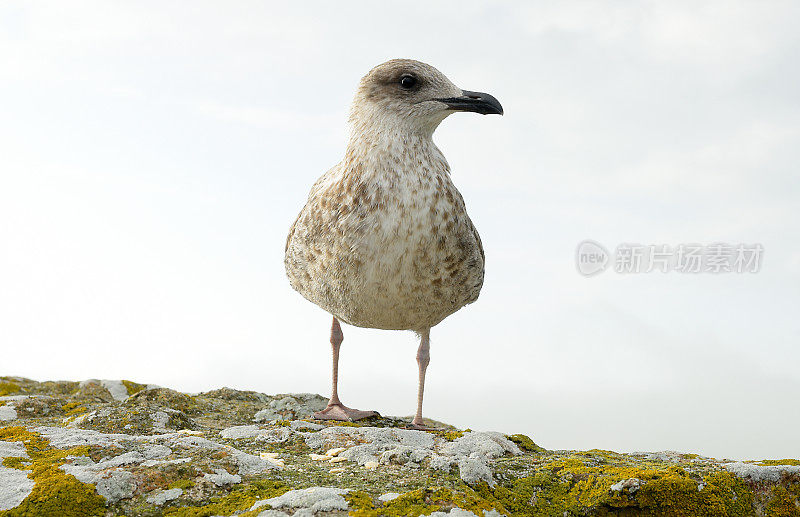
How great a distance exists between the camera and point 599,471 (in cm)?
533

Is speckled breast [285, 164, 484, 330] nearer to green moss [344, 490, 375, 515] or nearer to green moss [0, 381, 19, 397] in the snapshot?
green moss [344, 490, 375, 515]

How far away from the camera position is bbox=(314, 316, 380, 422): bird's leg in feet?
27.1

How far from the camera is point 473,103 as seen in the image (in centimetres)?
807

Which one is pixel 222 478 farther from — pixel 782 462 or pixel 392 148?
pixel 782 462

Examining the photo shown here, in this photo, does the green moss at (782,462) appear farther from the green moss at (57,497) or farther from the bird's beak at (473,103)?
the green moss at (57,497)

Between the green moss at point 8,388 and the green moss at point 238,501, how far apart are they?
21.6 feet

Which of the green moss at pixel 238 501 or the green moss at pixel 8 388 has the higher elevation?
the green moss at pixel 8 388

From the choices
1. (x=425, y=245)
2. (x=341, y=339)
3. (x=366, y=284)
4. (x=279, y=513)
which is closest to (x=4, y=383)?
(x=341, y=339)

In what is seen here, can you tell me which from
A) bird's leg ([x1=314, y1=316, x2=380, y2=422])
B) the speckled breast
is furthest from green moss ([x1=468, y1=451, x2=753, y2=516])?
bird's leg ([x1=314, y1=316, x2=380, y2=422])

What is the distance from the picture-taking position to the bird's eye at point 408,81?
317 inches

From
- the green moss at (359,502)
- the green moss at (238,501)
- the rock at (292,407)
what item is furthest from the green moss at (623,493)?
the rock at (292,407)

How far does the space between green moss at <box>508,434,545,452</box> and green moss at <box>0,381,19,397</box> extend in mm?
7060

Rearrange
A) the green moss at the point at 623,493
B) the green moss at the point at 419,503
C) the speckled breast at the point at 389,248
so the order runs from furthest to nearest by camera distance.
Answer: the speckled breast at the point at 389,248
the green moss at the point at 623,493
the green moss at the point at 419,503

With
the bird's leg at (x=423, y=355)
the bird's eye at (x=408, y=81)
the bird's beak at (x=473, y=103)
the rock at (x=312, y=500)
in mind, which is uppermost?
the bird's eye at (x=408, y=81)
